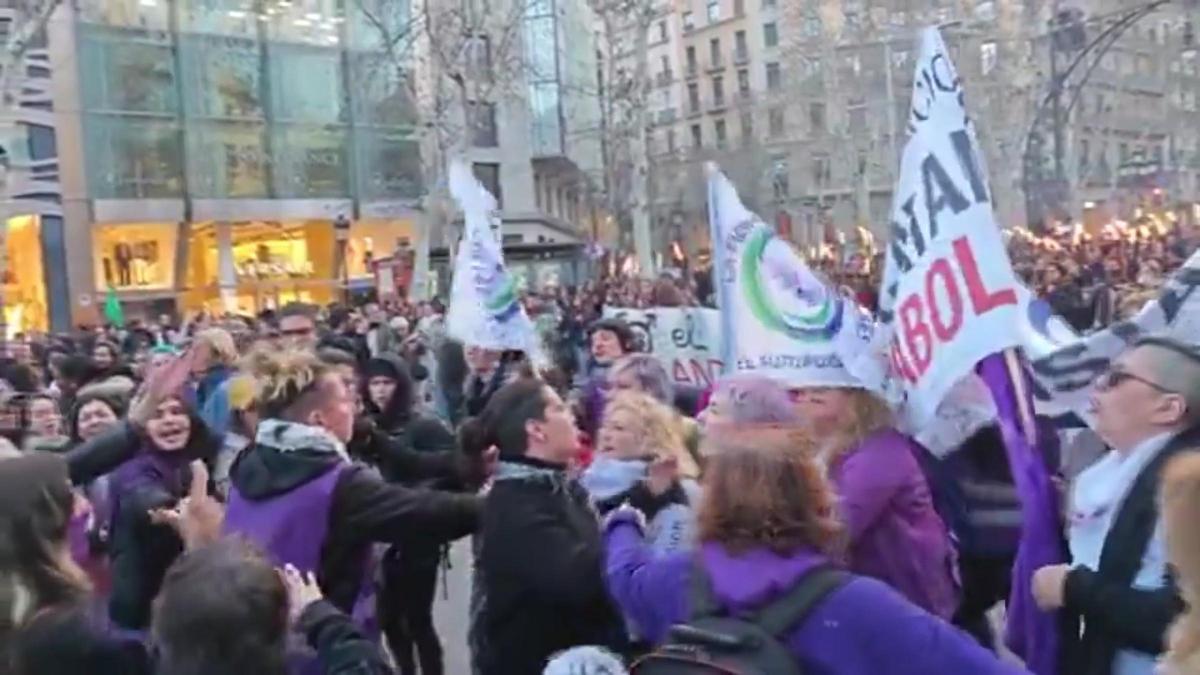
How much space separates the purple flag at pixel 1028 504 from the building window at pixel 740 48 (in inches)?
3447

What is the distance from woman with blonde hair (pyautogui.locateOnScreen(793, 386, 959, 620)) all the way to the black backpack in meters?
1.00

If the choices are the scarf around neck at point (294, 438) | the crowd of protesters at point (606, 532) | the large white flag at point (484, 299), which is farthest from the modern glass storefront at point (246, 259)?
the scarf around neck at point (294, 438)

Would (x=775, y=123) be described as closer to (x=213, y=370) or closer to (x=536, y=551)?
(x=213, y=370)

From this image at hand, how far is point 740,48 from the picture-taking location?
296ft

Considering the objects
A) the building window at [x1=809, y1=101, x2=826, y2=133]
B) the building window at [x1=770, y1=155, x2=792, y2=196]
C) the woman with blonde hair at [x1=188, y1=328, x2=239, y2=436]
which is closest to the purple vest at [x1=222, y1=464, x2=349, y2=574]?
the woman with blonde hair at [x1=188, y1=328, x2=239, y2=436]

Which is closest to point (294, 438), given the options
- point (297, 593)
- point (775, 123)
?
point (297, 593)

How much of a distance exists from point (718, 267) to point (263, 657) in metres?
3.27

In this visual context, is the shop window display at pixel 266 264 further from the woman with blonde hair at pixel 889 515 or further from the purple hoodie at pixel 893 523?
the purple hoodie at pixel 893 523

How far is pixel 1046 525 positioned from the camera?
150 inches

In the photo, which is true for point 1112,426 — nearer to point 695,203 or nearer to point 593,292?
point 593,292

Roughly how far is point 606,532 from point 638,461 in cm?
46

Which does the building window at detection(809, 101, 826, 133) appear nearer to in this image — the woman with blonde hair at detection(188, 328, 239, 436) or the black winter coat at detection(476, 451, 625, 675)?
the woman with blonde hair at detection(188, 328, 239, 436)

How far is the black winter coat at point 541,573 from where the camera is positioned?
368cm

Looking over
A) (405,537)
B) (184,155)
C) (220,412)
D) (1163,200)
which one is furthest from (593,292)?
(1163,200)
